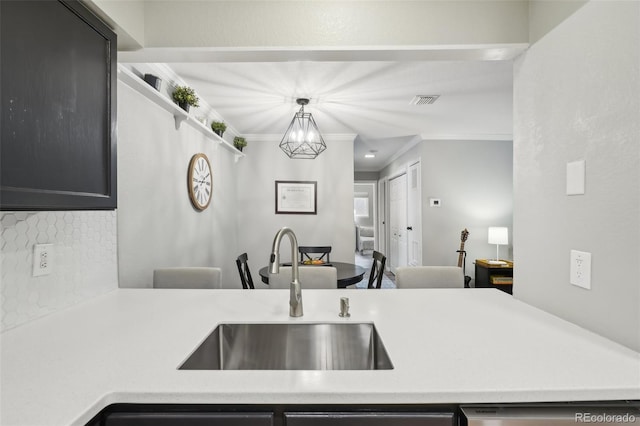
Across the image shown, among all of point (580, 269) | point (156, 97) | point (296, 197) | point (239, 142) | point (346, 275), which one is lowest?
point (346, 275)

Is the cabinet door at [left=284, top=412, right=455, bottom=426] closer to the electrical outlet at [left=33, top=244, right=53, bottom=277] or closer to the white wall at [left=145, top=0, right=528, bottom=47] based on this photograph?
the electrical outlet at [left=33, top=244, right=53, bottom=277]

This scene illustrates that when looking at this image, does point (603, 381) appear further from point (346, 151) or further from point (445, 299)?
point (346, 151)

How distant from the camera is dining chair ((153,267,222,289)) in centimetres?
194

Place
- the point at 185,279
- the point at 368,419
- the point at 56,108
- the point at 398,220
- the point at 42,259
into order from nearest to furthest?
the point at 368,419, the point at 56,108, the point at 42,259, the point at 185,279, the point at 398,220

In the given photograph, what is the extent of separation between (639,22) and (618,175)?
431mm

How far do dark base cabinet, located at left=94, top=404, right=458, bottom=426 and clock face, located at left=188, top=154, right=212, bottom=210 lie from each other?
226 cm

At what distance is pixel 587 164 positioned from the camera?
1.02m

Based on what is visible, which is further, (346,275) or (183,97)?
(346,275)

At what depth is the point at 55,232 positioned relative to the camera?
49.0 inches

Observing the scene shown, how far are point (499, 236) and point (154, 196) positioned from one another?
13.8ft

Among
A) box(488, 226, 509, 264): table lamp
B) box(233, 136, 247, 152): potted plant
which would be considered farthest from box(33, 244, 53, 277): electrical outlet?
box(488, 226, 509, 264): table lamp

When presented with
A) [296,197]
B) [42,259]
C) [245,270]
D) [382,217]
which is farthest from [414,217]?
[42,259]

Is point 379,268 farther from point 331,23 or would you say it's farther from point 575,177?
point 331,23

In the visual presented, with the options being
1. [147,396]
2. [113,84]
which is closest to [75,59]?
[113,84]
